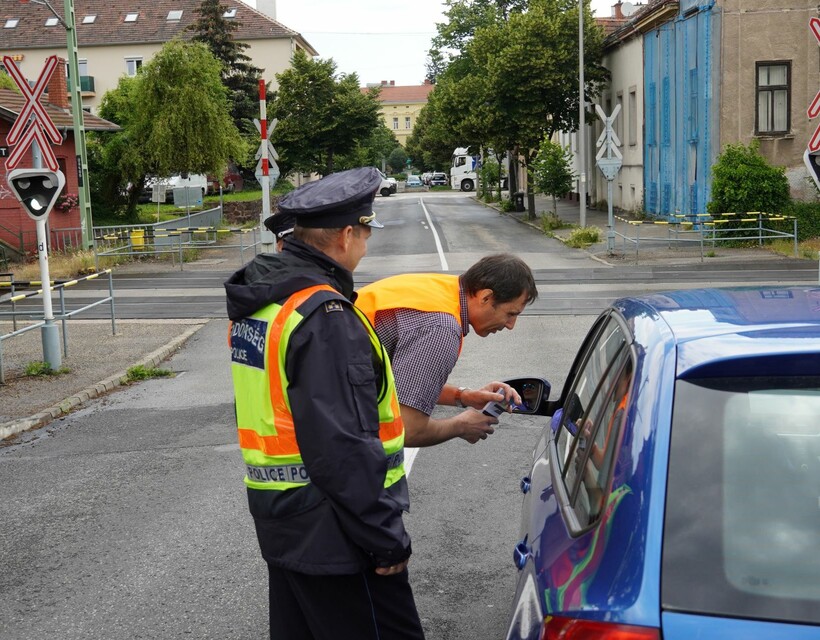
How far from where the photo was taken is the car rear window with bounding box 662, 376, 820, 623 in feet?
6.97

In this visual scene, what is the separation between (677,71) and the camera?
35.1 m

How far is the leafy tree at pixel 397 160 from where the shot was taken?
Result: 4894 inches

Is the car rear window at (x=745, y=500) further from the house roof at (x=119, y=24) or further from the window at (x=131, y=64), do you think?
the window at (x=131, y=64)

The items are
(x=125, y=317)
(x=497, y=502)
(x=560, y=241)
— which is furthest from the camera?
(x=560, y=241)

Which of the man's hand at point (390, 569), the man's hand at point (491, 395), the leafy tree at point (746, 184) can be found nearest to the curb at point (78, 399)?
the man's hand at point (491, 395)

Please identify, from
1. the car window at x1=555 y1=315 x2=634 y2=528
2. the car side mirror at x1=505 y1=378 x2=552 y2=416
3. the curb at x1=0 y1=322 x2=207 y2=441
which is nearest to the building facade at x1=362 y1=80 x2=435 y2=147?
the curb at x1=0 y1=322 x2=207 y2=441

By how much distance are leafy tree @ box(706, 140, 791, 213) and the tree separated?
16046 millimetres

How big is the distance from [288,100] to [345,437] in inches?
2501

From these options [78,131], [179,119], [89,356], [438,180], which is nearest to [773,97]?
[179,119]

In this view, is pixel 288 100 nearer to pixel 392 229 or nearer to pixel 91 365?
pixel 392 229

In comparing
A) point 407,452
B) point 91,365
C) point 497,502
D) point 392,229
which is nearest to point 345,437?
point 497,502

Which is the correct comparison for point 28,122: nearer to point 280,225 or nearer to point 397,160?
point 280,225

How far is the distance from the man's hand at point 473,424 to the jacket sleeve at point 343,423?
3.82 ft

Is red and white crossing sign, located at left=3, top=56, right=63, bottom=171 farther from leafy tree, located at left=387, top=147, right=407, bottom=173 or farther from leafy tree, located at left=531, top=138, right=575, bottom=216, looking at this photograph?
leafy tree, located at left=387, top=147, right=407, bottom=173
